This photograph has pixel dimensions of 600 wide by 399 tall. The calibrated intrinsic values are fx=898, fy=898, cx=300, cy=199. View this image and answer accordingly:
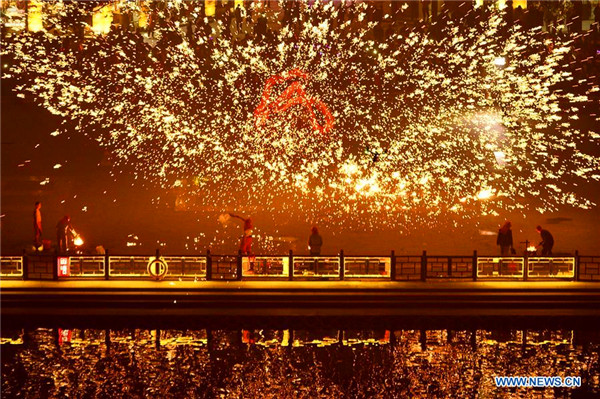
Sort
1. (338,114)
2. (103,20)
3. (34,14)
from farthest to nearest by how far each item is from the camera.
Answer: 1. (338,114)
2. (103,20)
3. (34,14)

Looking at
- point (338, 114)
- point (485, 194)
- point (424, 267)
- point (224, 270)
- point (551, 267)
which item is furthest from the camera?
point (338, 114)

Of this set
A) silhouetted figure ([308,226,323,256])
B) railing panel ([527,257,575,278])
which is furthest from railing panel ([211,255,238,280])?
railing panel ([527,257,575,278])

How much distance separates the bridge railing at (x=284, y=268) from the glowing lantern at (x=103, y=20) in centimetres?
1553

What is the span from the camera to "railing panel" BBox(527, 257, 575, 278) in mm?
17047

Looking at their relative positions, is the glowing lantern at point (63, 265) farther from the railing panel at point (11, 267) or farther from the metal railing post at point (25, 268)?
the railing panel at point (11, 267)

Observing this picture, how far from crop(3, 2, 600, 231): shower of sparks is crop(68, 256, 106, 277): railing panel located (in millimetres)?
10017

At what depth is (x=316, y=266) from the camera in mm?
17000

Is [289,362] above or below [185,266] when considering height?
below

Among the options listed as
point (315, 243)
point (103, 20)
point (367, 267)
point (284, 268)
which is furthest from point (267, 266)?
point (103, 20)

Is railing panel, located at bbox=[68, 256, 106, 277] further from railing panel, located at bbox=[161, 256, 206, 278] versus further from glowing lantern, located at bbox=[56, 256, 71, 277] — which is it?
railing panel, located at bbox=[161, 256, 206, 278]

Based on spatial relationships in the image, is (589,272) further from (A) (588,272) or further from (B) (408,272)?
(B) (408,272)

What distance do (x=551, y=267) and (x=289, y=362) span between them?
256 inches

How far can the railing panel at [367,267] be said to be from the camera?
17.0 m

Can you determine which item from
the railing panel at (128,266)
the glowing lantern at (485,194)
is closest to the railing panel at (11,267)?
the railing panel at (128,266)
